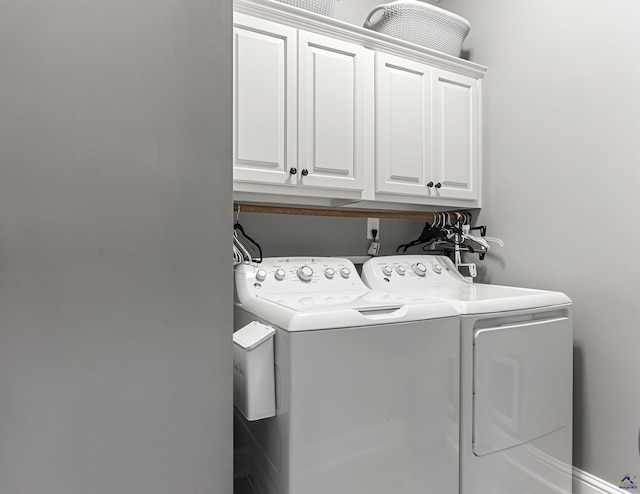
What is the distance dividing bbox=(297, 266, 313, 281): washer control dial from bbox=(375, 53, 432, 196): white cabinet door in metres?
0.54

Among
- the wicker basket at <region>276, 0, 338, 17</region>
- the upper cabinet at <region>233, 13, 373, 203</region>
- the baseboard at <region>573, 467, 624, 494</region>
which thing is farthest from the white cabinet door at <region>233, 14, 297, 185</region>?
the baseboard at <region>573, 467, 624, 494</region>

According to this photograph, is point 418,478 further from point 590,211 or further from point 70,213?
point 590,211

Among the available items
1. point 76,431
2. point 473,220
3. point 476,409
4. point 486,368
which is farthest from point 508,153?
point 76,431

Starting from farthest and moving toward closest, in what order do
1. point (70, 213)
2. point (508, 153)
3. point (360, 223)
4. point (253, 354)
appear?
point (360, 223) → point (508, 153) → point (253, 354) → point (70, 213)

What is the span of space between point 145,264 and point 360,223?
1663 millimetres

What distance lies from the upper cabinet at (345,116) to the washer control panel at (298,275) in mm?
315

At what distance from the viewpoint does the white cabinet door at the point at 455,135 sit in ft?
6.66

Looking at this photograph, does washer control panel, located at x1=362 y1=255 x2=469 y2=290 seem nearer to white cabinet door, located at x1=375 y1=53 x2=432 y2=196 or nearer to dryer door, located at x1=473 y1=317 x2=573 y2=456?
white cabinet door, located at x1=375 y1=53 x2=432 y2=196

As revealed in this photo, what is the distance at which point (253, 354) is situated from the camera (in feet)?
3.57

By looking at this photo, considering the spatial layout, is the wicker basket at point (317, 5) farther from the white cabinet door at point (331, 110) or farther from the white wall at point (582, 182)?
the white wall at point (582, 182)

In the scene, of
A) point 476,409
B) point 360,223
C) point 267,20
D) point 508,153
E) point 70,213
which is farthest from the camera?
point 360,223

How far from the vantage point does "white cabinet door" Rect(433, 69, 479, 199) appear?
79.9 inches

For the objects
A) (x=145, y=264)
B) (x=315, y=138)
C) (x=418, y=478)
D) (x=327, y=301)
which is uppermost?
(x=315, y=138)

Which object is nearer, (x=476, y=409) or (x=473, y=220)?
(x=476, y=409)
